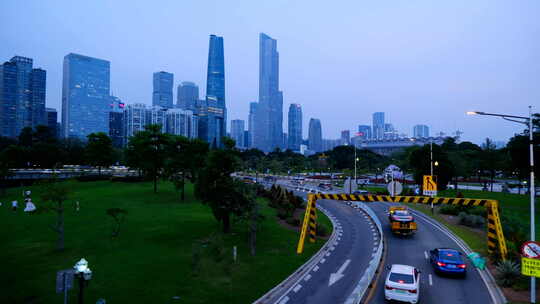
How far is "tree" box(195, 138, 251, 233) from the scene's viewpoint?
26812mm

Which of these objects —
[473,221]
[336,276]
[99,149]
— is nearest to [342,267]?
[336,276]

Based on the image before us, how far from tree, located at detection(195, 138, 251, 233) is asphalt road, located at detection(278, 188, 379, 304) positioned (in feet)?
26.7

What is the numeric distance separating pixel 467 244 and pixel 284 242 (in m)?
14.8

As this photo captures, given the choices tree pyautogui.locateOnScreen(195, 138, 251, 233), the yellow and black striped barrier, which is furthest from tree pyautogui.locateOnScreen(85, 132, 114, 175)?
the yellow and black striped barrier

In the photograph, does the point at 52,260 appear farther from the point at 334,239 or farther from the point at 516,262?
the point at 516,262

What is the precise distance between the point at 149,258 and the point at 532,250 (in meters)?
20.3

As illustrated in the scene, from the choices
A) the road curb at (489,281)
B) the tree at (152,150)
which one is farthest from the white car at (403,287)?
the tree at (152,150)

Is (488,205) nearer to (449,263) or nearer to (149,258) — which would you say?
(449,263)

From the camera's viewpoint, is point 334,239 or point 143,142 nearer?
point 334,239

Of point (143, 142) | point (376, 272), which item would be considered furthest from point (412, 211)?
point (143, 142)

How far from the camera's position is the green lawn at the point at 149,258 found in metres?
16.1

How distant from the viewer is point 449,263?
1920 cm

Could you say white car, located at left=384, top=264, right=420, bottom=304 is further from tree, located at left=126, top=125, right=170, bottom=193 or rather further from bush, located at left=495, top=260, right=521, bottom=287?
tree, located at left=126, top=125, right=170, bottom=193

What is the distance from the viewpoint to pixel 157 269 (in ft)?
63.4
